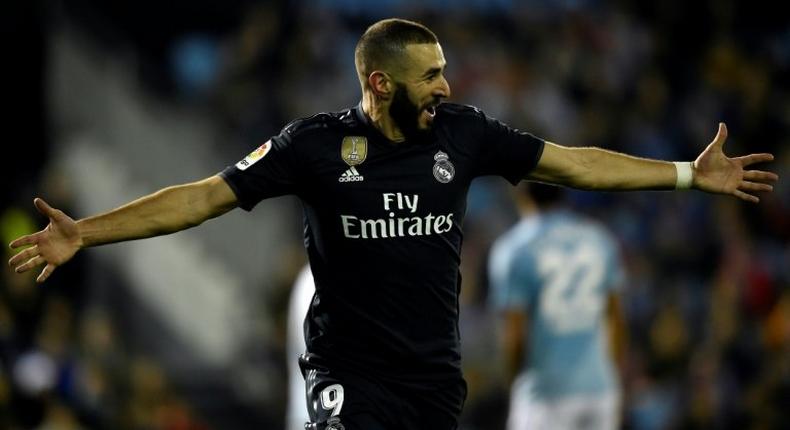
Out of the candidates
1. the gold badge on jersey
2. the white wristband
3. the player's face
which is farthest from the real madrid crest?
the white wristband

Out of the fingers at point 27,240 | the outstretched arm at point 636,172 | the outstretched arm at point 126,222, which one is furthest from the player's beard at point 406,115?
the fingers at point 27,240

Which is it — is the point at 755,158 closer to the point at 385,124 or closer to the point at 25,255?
the point at 385,124

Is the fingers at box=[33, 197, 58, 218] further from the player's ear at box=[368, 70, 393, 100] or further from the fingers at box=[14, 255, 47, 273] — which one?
the player's ear at box=[368, 70, 393, 100]

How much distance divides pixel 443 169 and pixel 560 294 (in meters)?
2.42

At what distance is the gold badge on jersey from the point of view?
5.25 meters

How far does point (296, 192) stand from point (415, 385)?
86cm

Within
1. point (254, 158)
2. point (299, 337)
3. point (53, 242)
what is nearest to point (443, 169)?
point (254, 158)

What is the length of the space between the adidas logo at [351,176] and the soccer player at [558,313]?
2.45 meters

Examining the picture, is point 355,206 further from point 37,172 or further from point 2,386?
point 37,172

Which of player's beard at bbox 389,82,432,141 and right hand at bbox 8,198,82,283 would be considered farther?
player's beard at bbox 389,82,432,141

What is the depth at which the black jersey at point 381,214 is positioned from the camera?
17.2 ft

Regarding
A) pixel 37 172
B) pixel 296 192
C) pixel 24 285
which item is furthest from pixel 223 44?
pixel 296 192

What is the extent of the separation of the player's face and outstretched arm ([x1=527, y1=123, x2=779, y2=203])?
49 cm

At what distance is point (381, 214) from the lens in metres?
5.23
